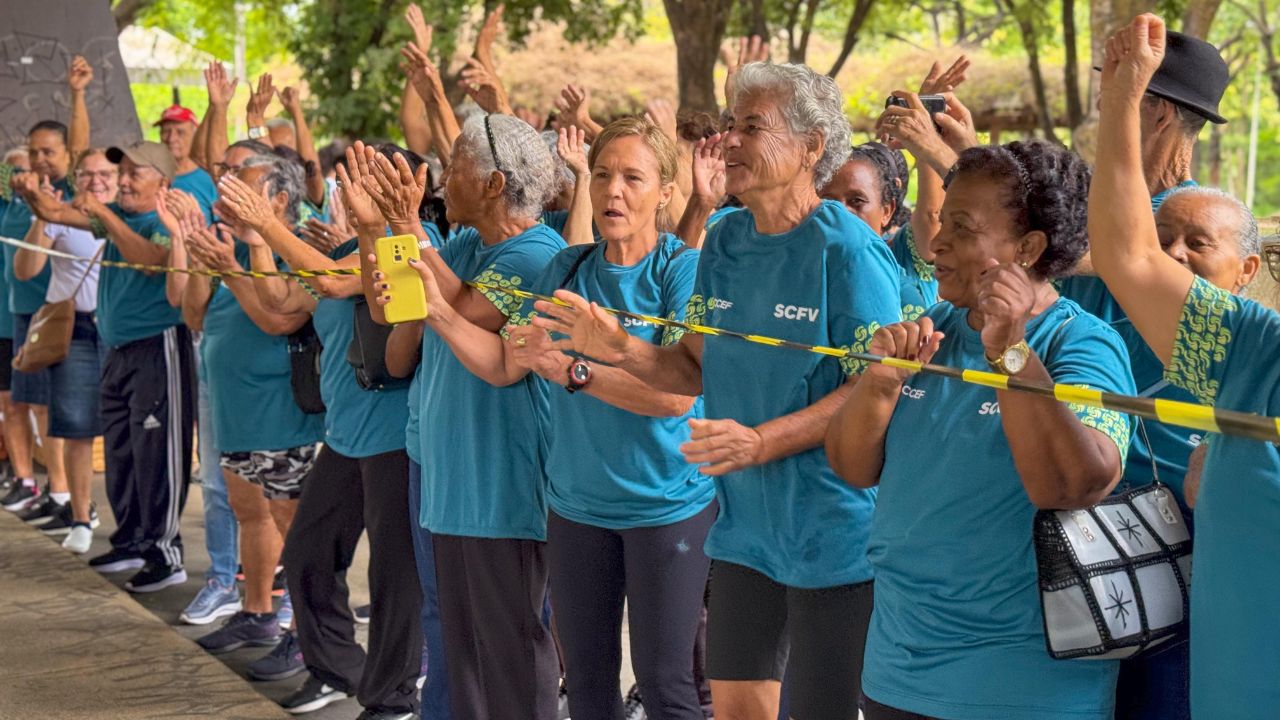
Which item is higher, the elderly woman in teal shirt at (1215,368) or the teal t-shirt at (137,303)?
the elderly woman in teal shirt at (1215,368)

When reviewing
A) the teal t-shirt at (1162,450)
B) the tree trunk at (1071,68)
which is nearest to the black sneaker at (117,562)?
the teal t-shirt at (1162,450)

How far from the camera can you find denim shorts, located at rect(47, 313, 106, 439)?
7.97m

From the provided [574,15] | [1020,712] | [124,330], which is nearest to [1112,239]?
[1020,712]

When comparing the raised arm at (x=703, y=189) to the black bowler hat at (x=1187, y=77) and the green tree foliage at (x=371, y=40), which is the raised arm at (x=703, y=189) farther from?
the green tree foliage at (x=371, y=40)

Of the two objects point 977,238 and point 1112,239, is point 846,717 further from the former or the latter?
point 1112,239

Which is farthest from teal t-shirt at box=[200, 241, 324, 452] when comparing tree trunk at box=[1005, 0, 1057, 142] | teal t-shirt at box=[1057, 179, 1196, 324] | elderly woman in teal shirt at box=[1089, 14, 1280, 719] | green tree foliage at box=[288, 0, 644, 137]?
tree trunk at box=[1005, 0, 1057, 142]

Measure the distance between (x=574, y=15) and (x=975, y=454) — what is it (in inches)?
453

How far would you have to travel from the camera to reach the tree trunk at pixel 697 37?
1192cm

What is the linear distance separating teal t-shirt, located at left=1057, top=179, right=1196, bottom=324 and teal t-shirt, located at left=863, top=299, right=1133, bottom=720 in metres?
0.56

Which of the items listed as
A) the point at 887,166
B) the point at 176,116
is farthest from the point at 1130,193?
the point at 176,116

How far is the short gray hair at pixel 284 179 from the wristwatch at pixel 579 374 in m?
2.44

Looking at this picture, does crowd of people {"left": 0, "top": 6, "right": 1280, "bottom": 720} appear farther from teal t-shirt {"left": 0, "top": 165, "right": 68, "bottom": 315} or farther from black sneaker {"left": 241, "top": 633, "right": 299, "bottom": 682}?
teal t-shirt {"left": 0, "top": 165, "right": 68, "bottom": 315}

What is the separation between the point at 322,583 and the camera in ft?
16.6

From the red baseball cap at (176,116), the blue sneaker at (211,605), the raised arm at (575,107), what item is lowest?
the blue sneaker at (211,605)
